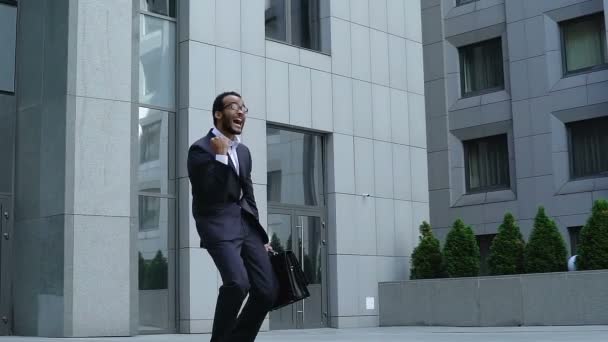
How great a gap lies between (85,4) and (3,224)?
12.4 ft

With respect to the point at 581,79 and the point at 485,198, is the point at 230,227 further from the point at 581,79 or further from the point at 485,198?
the point at 485,198

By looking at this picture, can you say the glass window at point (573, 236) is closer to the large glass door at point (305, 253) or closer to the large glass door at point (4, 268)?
the large glass door at point (305, 253)

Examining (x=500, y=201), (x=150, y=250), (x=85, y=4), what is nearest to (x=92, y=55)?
(x=85, y=4)

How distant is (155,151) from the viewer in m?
15.2

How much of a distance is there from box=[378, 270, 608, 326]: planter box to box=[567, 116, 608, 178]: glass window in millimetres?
8506

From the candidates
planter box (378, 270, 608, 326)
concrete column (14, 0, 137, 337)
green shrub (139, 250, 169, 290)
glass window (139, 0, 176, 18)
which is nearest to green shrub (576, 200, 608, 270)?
planter box (378, 270, 608, 326)

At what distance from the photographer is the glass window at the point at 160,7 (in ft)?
51.0

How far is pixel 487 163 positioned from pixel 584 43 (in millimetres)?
4488

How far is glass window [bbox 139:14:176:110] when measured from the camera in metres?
15.3

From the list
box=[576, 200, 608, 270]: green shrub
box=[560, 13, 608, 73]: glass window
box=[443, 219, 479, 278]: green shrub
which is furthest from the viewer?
box=[560, 13, 608, 73]: glass window

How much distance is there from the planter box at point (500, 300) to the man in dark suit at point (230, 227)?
11020 mm

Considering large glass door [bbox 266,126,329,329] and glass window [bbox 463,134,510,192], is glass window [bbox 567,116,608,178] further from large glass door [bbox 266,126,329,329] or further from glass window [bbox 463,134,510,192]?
large glass door [bbox 266,126,329,329]

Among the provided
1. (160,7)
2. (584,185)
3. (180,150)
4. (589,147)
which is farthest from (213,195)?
(589,147)

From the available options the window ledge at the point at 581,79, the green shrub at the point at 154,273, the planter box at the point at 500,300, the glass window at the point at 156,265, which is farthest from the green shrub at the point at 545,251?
the window ledge at the point at 581,79
